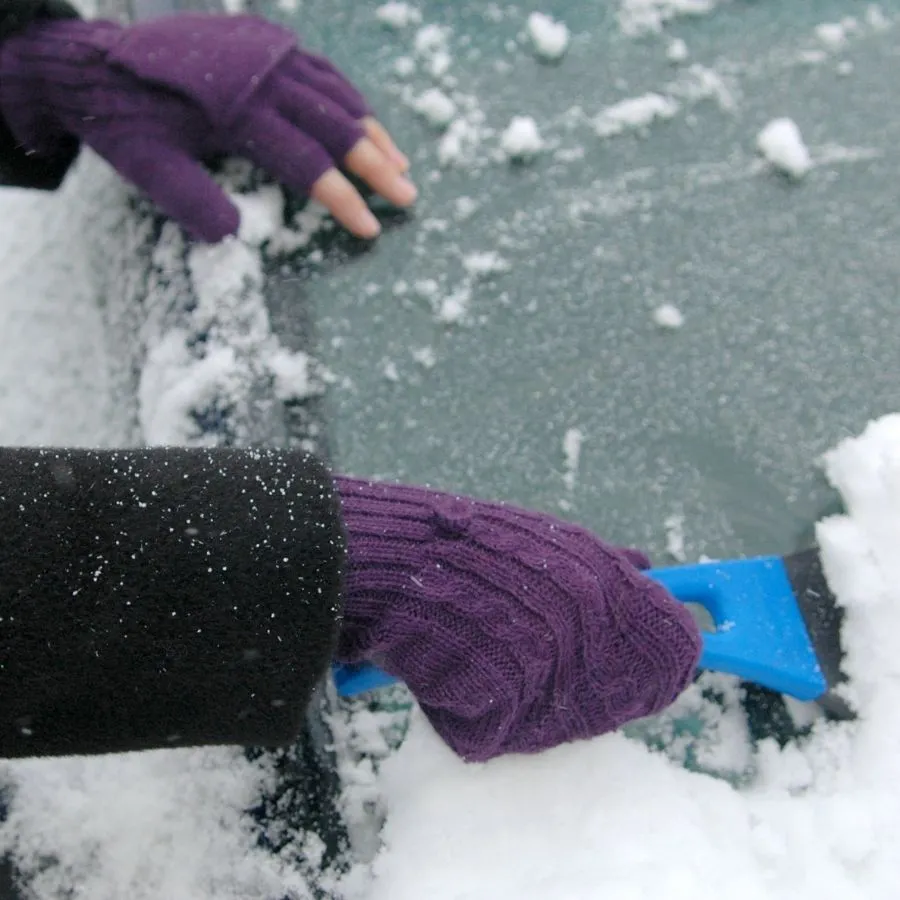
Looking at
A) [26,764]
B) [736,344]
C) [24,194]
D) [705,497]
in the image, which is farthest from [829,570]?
[24,194]

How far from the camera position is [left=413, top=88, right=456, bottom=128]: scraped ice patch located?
1007 mm

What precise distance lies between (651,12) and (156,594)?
0.84 m

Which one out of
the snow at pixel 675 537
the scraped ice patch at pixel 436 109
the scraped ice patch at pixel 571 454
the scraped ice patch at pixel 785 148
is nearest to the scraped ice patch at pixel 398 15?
the scraped ice patch at pixel 436 109

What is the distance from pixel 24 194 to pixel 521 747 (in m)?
0.86

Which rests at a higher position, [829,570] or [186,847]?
[829,570]

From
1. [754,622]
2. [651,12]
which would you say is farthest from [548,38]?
[754,622]

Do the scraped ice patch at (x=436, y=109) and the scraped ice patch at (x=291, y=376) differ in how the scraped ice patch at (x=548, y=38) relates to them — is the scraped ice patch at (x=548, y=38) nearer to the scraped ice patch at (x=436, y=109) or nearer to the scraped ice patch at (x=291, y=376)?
the scraped ice patch at (x=436, y=109)

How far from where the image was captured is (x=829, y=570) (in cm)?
78

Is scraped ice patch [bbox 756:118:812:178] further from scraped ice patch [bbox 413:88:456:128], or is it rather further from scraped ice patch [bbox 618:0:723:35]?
scraped ice patch [bbox 413:88:456:128]

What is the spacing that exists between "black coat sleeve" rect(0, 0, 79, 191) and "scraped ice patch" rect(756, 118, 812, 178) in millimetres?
707

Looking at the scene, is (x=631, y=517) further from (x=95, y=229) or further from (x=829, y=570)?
(x=95, y=229)

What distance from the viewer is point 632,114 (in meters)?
1.00

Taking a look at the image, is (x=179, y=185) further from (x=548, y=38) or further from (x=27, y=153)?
(x=548, y=38)

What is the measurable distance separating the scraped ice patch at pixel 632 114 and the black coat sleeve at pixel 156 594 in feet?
1.86
